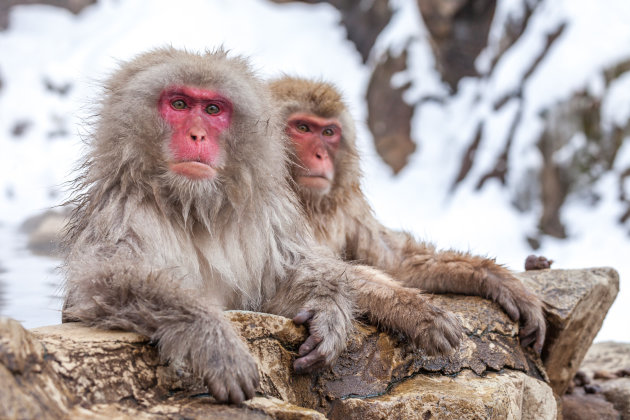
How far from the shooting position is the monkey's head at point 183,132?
2.51 m

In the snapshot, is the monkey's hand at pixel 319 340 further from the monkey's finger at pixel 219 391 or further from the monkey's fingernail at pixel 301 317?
the monkey's finger at pixel 219 391

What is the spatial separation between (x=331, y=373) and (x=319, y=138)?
145cm

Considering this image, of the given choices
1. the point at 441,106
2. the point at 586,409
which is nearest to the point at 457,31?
the point at 441,106

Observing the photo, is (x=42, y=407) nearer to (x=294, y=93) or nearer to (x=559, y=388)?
(x=294, y=93)

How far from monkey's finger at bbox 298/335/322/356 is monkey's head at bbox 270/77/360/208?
1081 millimetres

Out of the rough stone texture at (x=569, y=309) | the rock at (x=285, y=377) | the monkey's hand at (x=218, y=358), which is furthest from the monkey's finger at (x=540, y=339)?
the monkey's hand at (x=218, y=358)

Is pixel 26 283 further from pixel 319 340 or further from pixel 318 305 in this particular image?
pixel 319 340

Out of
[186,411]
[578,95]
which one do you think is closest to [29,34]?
[578,95]

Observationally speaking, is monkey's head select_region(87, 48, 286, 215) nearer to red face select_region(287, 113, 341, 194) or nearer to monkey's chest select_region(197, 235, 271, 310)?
monkey's chest select_region(197, 235, 271, 310)

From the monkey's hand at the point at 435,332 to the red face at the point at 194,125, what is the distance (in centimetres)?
102

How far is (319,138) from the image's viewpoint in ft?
11.8

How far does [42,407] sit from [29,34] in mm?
9986

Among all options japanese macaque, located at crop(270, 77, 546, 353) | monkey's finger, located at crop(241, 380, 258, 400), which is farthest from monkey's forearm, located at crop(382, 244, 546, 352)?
monkey's finger, located at crop(241, 380, 258, 400)

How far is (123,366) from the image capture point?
1971mm
